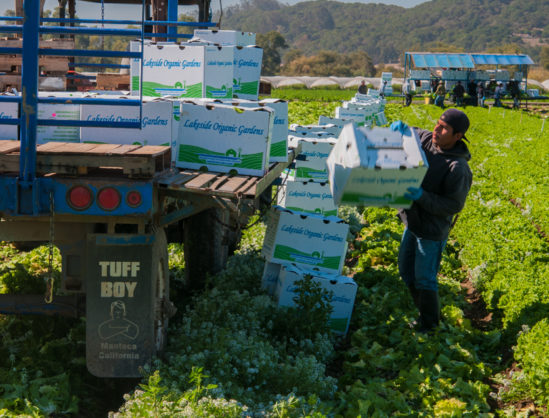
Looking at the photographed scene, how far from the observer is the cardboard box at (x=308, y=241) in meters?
6.02

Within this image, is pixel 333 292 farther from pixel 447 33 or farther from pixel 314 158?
pixel 447 33

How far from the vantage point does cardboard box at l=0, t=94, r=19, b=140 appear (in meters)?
4.94

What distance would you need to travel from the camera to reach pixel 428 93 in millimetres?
43844

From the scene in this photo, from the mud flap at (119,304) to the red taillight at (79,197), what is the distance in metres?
0.23

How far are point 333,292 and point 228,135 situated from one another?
1589 millimetres

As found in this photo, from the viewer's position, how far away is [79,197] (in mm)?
4051

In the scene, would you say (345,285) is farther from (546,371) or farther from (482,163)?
(482,163)

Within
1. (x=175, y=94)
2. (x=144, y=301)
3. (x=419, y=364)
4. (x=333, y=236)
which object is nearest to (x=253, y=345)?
(x=144, y=301)

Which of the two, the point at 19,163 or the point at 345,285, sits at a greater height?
the point at 19,163

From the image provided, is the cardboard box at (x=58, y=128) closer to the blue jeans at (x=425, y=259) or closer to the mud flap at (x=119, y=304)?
the mud flap at (x=119, y=304)

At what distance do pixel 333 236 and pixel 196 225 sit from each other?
1.21 m

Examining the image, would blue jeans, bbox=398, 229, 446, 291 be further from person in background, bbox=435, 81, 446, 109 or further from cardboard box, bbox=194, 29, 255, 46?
person in background, bbox=435, 81, 446, 109

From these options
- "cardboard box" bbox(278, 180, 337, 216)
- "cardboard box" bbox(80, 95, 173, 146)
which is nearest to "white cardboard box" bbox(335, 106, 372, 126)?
"cardboard box" bbox(278, 180, 337, 216)

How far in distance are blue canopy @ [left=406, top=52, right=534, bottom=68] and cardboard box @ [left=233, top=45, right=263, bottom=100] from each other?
3858 cm
